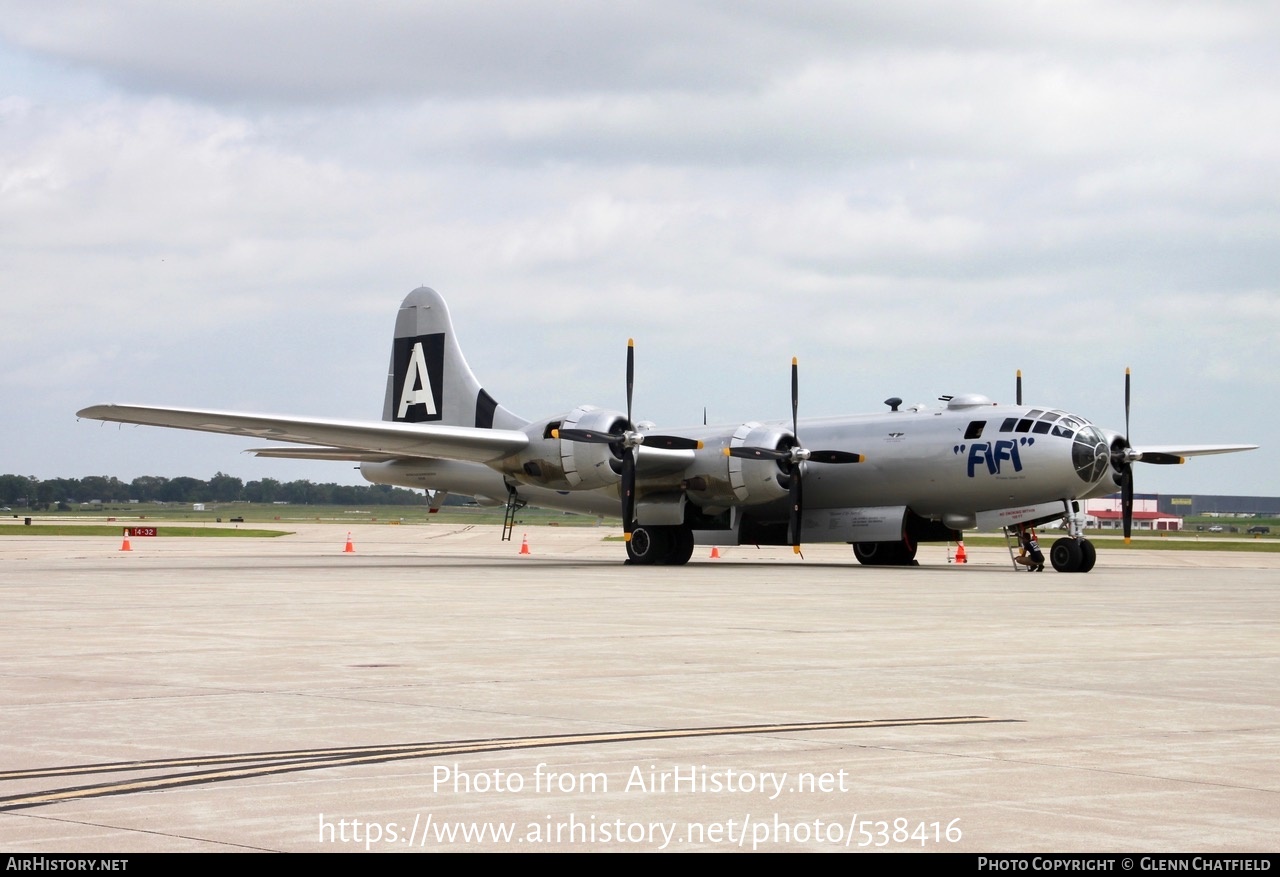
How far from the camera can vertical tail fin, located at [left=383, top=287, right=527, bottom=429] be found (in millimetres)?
44281

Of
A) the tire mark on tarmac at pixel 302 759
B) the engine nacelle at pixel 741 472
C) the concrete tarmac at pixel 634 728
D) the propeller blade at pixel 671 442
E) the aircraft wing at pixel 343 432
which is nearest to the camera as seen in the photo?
the concrete tarmac at pixel 634 728

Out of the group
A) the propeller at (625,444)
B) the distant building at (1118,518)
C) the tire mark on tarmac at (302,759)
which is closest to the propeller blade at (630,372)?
the propeller at (625,444)

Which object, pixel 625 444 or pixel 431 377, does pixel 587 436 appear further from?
pixel 431 377

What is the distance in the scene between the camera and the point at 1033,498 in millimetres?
34375

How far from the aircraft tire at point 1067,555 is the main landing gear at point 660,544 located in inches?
376

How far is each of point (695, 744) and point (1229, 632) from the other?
10.5 metres

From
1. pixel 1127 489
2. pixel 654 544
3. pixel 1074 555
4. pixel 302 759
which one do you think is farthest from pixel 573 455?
pixel 302 759

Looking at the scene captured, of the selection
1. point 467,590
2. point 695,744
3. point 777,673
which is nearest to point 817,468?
point 467,590

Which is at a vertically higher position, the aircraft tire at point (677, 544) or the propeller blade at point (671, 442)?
the propeller blade at point (671, 442)

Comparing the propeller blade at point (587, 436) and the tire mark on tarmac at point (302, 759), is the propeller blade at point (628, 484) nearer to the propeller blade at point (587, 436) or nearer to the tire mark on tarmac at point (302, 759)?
the propeller blade at point (587, 436)

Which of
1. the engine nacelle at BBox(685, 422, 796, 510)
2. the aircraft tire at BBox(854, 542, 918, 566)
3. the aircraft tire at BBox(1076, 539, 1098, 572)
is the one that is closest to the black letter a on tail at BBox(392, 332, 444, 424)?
the engine nacelle at BBox(685, 422, 796, 510)

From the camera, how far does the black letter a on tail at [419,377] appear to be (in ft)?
148

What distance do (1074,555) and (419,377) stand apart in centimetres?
2132

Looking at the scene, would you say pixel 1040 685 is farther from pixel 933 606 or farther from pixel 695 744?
pixel 933 606
